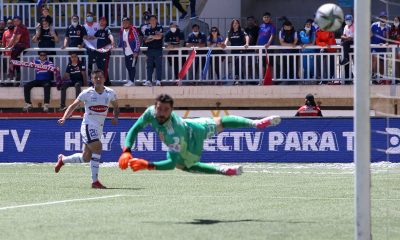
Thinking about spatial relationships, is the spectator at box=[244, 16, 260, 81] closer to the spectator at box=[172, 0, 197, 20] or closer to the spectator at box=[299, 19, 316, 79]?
the spectator at box=[299, 19, 316, 79]

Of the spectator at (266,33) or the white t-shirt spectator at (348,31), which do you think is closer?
the white t-shirt spectator at (348,31)

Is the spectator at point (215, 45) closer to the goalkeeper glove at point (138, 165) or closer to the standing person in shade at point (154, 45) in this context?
the standing person in shade at point (154, 45)

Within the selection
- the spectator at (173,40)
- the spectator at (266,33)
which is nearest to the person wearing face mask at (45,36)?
the spectator at (173,40)

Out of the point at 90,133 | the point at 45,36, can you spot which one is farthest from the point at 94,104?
the point at 45,36

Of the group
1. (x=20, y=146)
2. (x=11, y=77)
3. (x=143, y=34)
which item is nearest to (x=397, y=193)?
(x=20, y=146)

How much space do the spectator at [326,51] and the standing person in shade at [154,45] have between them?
434 cm

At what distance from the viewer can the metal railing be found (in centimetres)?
3612

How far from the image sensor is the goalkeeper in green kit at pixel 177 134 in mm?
14694

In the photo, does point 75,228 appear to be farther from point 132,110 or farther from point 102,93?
point 132,110

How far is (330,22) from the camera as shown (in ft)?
44.9

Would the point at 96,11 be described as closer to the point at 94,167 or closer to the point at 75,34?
the point at 75,34

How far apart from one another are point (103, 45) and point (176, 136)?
18.3 m

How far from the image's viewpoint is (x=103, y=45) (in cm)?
3306

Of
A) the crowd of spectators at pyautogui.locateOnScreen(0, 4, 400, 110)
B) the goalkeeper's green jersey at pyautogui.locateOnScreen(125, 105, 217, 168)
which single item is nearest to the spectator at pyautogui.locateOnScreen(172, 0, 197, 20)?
the crowd of spectators at pyautogui.locateOnScreen(0, 4, 400, 110)
